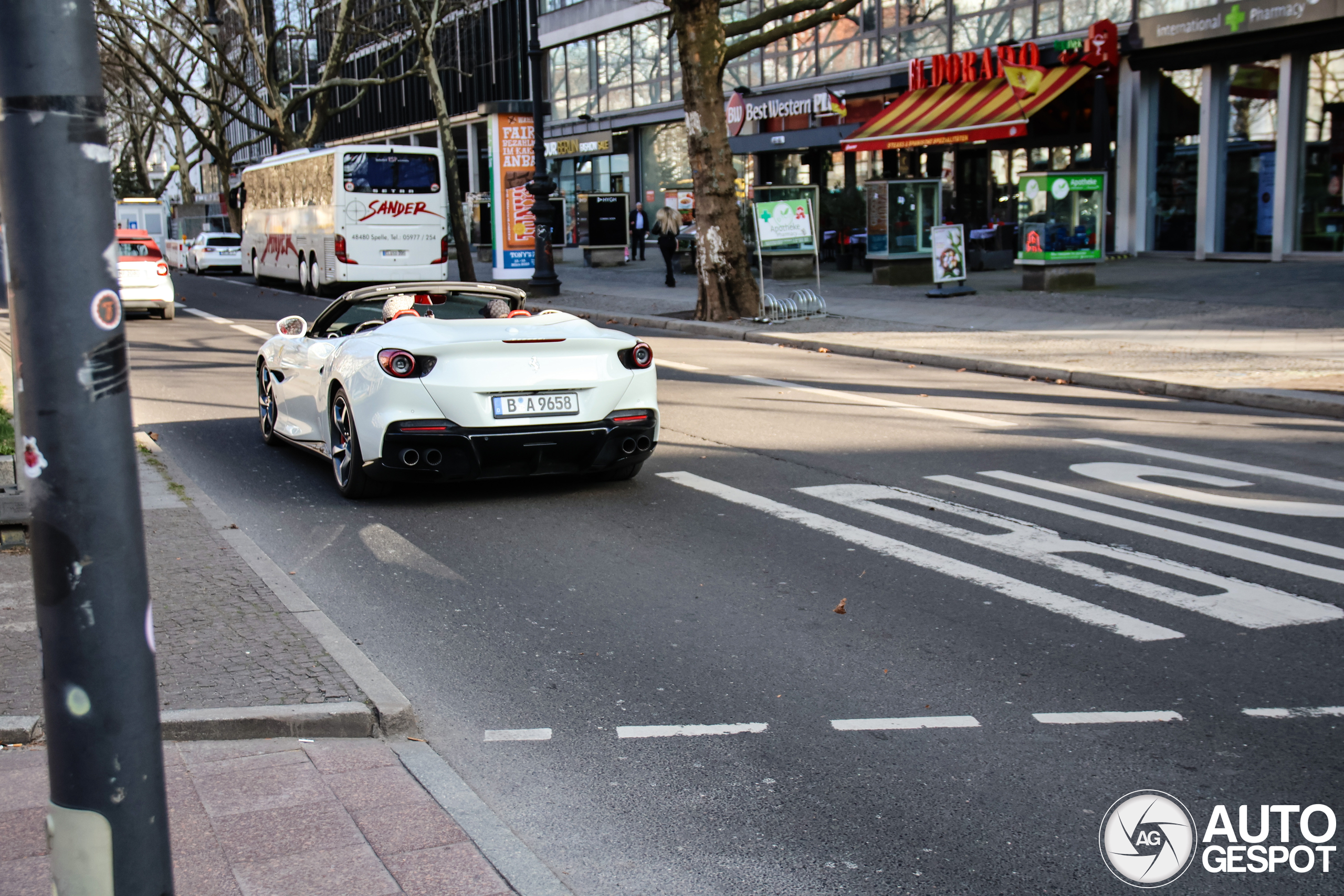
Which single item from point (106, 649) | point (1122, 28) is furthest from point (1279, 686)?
point (1122, 28)

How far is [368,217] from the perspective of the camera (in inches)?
1152

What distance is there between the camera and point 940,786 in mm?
4105

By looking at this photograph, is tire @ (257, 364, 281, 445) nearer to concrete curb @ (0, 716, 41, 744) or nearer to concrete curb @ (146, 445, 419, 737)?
concrete curb @ (146, 445, 419, 737)

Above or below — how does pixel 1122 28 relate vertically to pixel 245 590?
above

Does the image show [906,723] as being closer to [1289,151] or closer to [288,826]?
[288,826]

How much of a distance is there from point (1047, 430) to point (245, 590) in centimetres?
695

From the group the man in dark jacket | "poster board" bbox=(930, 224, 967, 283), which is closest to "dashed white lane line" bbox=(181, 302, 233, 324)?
"poster board" bbox=(930, 224, 967, 283)

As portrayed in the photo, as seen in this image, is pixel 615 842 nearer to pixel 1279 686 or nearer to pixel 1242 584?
pixel 1279 686

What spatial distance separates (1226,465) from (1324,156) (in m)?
18.4

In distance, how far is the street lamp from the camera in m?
44.5

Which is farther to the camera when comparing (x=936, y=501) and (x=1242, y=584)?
(x=936, y=501)

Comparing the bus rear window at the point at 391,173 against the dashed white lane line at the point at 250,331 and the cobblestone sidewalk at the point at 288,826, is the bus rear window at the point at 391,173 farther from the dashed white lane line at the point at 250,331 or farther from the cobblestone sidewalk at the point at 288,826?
the cobblestone sidewalk at the point at 288,826

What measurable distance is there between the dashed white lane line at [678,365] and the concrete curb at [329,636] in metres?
8.20

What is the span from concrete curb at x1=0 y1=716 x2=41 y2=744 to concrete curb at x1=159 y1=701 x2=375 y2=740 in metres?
0.40
